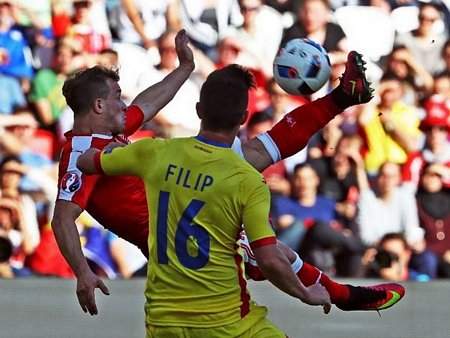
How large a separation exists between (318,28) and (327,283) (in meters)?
3.92

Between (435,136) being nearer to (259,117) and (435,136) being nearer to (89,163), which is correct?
(259,117)

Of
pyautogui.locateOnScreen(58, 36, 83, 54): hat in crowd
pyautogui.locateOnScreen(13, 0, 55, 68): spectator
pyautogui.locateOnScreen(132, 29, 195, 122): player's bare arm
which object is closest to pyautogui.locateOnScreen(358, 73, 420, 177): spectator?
pyautogui.locateOnScreen(58, 36, 83, 54): hat in crowd

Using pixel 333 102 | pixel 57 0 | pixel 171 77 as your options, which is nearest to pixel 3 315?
pixel 57 0

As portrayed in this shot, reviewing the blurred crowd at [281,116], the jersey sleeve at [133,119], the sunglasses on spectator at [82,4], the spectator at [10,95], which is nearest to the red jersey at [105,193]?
the jersey sleeve at [133,119]

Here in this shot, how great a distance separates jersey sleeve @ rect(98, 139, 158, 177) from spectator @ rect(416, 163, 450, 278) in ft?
15.4

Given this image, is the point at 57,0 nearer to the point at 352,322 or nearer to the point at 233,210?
the point at 352,322

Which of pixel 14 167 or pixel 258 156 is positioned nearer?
pixel 258 156

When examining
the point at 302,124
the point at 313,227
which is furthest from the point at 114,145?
the point at 313,227

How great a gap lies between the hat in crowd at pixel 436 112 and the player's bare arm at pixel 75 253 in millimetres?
4407

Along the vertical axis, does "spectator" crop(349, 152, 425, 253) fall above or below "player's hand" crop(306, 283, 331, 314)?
below

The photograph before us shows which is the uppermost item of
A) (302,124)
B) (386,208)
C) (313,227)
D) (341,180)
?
(302,124)

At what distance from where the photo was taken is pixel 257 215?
409 cm

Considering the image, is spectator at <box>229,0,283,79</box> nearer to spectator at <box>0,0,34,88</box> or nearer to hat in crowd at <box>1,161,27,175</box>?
spectator at <box>0,0,34,88</box>

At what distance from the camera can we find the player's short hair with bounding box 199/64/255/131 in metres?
4.14
